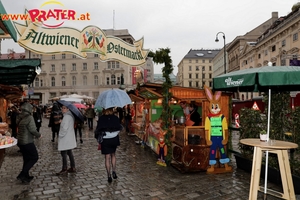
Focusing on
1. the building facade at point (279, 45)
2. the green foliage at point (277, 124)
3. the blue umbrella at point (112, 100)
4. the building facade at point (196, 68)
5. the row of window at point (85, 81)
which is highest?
the building facade at point (196, 68)

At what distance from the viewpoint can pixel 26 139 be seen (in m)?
6.22

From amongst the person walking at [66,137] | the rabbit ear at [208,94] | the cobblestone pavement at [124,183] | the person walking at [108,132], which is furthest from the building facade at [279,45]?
the person walking at [66,137]

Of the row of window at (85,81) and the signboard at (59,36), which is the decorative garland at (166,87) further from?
the row of window at (85,81)

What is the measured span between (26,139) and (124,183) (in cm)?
256

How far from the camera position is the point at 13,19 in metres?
5.52

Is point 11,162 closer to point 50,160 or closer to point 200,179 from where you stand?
point 50,160

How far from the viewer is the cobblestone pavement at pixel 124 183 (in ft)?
17.4

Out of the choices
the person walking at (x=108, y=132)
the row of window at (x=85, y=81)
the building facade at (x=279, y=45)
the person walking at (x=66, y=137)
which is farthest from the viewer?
the row of window at (x=85, y=81)

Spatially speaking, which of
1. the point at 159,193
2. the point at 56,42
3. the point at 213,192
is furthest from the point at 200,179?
the point at 56,42

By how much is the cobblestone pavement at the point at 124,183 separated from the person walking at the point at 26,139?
0.25 meters

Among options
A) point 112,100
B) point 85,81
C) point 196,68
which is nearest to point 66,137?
point 112,100

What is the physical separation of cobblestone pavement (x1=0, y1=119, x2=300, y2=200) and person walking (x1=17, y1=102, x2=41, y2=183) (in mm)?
255

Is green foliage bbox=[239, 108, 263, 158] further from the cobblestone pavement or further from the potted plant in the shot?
the cobblestone pavement

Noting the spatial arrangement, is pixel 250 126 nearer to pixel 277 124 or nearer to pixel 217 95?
pixel 277 124
